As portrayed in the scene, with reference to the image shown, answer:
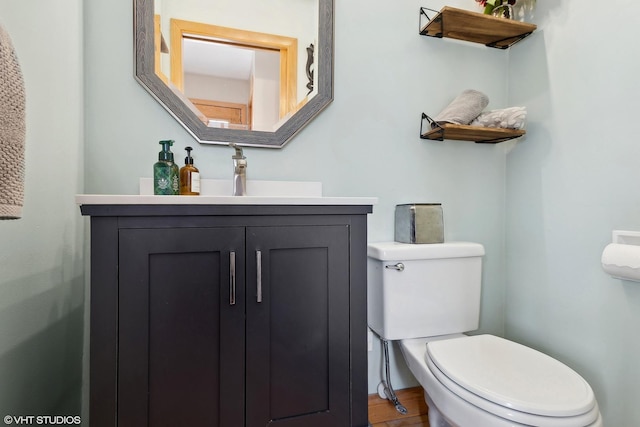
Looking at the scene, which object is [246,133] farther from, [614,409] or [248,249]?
[614,409]

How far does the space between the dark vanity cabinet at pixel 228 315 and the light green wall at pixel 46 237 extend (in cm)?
19

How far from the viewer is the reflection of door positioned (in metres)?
1.21

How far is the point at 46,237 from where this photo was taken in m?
0.89

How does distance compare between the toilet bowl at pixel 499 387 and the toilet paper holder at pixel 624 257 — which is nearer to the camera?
the toilet bowl at pixel 499 387

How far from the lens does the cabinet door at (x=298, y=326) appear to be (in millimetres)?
863

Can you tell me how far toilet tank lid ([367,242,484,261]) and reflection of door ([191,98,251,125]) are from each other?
0.74 meters

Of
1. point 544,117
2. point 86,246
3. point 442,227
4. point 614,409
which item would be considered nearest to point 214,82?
point 86,246

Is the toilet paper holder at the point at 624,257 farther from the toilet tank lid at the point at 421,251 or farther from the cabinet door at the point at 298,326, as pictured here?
the cabinet door at the point at 298,326

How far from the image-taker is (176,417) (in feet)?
2.64

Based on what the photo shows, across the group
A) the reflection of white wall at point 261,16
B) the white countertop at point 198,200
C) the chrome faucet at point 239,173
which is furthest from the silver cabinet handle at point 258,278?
the reflection of white wall at point 261,16

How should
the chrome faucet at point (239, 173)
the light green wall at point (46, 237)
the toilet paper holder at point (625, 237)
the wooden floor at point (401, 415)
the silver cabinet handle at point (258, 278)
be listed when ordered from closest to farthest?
the light green wall at point (46, 237) → the silver cabinet handle at point (258, 278) → the toilet paper holder at point (625, 237) → the chrome faucet at point (239, 173) → the wooden floor at point (401, 415)

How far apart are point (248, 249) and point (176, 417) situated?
0.47 metres

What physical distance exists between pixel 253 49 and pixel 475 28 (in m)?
0.98

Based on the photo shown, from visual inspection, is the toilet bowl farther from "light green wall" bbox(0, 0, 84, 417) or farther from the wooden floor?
"light green wall" bbox(0, 0, 84, 417)
